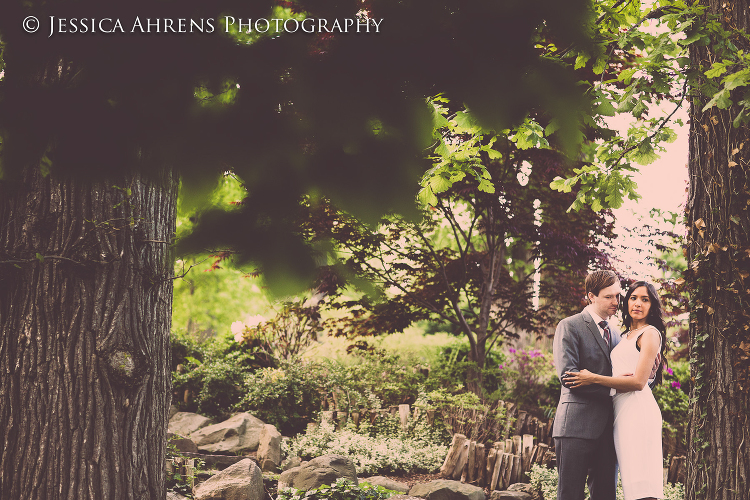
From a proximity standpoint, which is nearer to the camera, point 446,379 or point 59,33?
point 59,33

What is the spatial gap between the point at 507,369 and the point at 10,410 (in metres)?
6.40

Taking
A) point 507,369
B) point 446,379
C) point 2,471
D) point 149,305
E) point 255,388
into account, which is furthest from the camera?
point 507,369

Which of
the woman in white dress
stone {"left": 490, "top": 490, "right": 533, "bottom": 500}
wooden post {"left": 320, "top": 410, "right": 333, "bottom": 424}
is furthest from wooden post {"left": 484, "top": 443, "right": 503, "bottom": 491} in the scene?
the woman in white dress

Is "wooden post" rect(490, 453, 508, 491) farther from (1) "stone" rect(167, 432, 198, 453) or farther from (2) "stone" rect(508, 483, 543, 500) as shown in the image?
(1) "stone" rect(167, 432, 198, 453)

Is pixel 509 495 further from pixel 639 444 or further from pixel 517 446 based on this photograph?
pixel 639 444

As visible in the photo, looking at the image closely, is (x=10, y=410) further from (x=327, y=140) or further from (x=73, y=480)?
(x=327, y=140)

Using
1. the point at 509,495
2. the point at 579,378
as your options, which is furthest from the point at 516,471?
the point at 579,378

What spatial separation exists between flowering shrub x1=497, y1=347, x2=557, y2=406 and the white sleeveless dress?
401 cm

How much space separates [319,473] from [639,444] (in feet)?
7.76

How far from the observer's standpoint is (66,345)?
2.59 m

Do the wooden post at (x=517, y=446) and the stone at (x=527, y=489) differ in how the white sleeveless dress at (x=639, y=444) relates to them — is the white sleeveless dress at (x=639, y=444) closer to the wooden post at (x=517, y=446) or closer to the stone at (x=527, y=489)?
the stone at (x=527, y=489)

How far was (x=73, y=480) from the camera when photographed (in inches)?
99.9

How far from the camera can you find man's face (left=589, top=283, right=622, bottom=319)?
11.3 feet

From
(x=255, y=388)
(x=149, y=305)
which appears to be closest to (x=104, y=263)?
(x=149, y=305)
